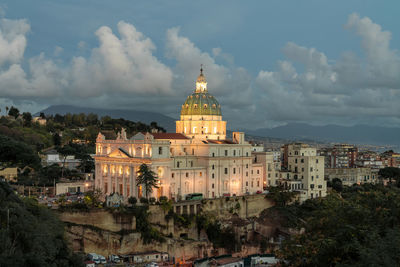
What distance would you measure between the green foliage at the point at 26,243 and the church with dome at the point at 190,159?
29110mm

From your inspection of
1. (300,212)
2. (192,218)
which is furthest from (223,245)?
(300,212)

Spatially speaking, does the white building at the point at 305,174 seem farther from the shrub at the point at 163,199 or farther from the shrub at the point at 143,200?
the shrub at the point at 143,200

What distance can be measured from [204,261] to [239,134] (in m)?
28.4

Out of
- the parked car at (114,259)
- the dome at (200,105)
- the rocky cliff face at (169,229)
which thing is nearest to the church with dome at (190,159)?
the dome at (200,105)

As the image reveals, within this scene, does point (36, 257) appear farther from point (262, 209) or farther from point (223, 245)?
point (262, 209)

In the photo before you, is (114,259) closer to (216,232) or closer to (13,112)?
(216,232)

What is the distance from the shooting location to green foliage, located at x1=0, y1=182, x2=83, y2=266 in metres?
29.1

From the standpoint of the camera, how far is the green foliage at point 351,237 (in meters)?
24.3

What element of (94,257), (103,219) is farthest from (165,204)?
(94,257)

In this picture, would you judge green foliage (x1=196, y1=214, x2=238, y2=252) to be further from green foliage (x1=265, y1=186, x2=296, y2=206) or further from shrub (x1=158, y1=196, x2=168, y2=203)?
green foliage (x1=265, y1=186, x2=296, y2=206)

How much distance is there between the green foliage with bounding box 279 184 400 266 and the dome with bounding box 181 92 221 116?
50757mm

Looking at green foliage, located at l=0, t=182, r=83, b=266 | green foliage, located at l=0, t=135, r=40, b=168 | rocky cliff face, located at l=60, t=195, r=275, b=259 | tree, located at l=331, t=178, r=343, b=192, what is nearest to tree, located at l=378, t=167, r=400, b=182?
tree, located at l=331, t=178, r=343, b=192

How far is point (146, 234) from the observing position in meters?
60.1

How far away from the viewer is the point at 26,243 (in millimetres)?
31453
